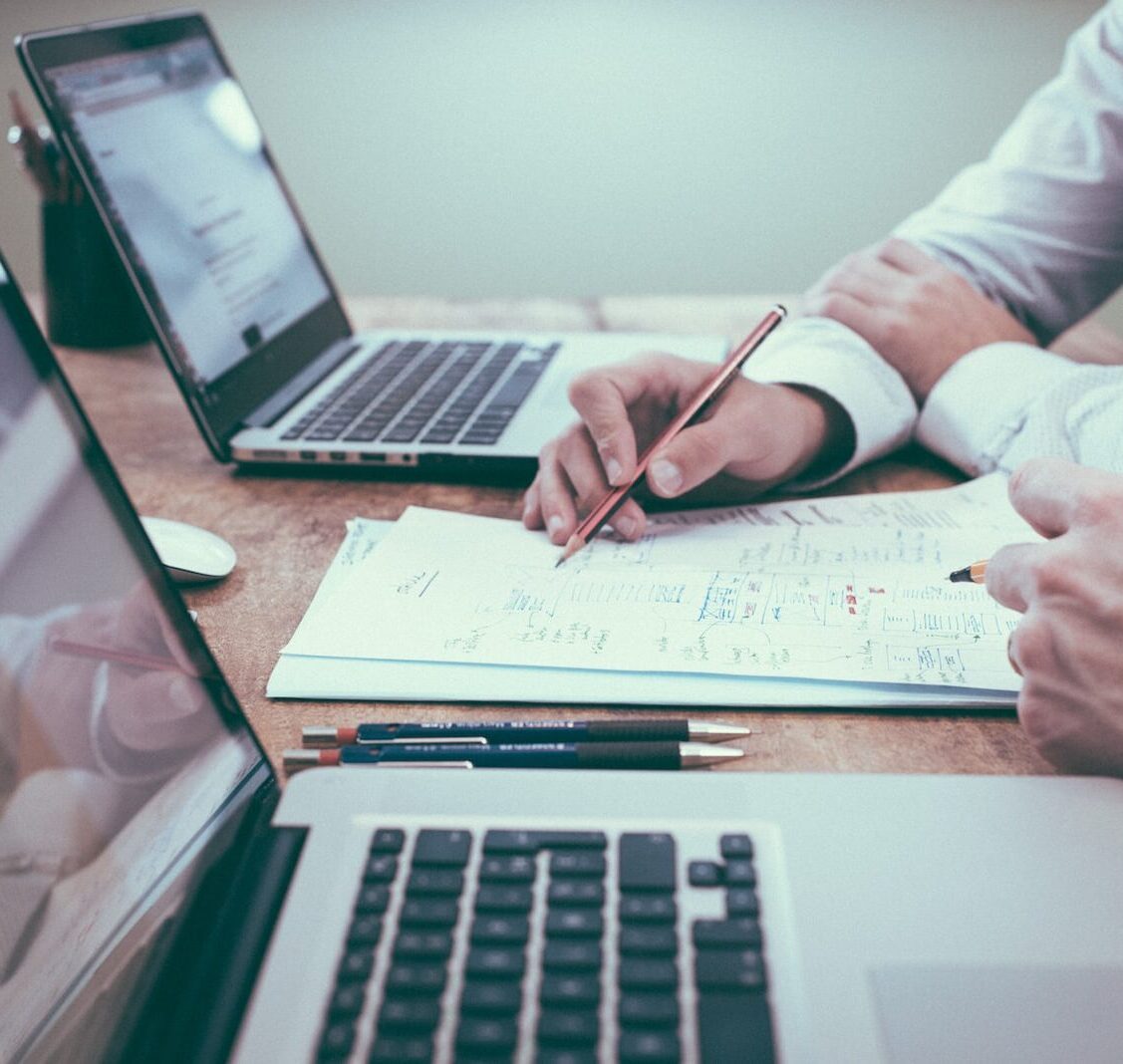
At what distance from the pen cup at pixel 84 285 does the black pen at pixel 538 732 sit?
2.22 ft

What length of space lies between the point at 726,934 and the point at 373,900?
11 cm

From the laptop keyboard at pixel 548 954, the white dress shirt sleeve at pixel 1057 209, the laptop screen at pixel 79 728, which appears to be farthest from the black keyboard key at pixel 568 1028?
the white dress shirt sleeve at pixel 1057 209

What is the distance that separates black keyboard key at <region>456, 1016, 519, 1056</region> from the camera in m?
0.29

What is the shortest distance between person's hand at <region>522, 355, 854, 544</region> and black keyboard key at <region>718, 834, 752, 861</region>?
0.29 metres

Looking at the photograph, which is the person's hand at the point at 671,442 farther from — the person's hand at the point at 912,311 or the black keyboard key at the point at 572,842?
the black keyboard key at the point at 572,842

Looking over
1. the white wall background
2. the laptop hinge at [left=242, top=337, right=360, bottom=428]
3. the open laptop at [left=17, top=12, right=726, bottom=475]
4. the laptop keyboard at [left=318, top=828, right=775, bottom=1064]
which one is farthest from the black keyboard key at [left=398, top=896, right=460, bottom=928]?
the white wall background

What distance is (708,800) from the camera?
381mm

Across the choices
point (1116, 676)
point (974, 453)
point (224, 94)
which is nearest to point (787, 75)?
point (224, 94)

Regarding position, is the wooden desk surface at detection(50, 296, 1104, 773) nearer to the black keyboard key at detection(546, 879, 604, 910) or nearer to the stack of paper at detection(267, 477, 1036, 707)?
the stack of paper at detection(267, 477, 1036, 707)

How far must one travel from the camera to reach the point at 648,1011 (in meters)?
0.30

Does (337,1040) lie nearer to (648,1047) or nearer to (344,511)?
(648,1047)

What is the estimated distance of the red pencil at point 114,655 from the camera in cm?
33

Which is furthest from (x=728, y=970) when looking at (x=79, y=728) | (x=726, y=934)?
(x=79, y=728)

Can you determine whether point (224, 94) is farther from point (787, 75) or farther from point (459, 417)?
point (787, 75)
